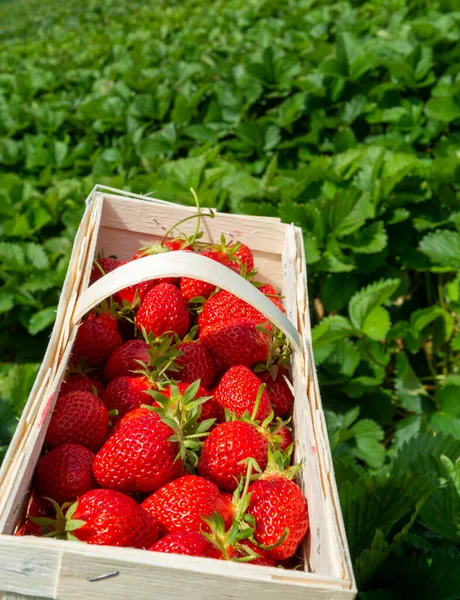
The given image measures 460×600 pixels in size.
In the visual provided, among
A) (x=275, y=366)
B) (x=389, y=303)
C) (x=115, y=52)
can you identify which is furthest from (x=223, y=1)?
(x=275, y=366)

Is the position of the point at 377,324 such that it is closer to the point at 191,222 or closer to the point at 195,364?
the point at 191,222

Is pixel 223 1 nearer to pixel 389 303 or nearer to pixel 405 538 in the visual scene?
pixel 389 303

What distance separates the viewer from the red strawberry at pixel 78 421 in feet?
3.73

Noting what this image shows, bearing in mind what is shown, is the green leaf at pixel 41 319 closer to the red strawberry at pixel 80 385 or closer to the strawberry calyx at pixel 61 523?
the red strawberry at pixel 80 385

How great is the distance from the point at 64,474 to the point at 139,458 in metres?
0.12

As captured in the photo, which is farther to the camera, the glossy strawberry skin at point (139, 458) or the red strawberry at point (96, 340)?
the red strawberry at point (96, 340)

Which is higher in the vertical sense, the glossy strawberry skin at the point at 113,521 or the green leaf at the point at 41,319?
the glossy strawberry skin at the point at 113,521

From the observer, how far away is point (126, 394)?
124cm

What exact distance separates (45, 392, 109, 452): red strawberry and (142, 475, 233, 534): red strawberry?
164mm

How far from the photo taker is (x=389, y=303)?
255 centimetres

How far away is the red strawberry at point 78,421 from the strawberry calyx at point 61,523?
172 millimetres

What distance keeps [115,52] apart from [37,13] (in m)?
9.10

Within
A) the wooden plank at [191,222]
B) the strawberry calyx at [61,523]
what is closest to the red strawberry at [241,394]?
the strawberry calyx at [61,523]

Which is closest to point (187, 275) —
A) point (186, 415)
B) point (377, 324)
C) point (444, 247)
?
point (186, 415)
